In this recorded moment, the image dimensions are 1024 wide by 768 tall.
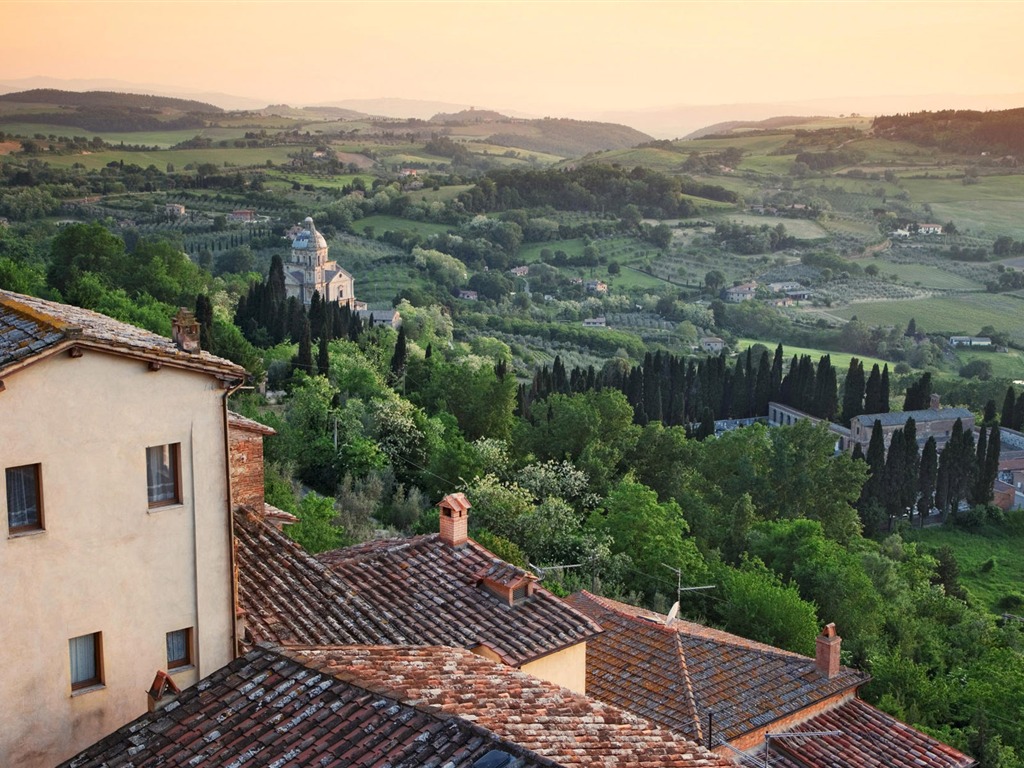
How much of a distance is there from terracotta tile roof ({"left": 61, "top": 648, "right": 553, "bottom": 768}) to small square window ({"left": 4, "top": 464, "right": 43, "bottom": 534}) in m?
1.91

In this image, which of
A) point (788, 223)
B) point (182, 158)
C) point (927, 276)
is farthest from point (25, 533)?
point (788, 223)

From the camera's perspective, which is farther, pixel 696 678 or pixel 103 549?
pixel 696 678

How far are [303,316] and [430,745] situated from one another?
51976 mm

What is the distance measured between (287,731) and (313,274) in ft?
280

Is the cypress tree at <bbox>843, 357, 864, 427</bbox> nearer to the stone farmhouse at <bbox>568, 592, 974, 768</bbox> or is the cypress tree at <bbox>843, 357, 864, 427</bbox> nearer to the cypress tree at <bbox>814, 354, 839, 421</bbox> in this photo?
the cypress tree at <bbox>814, 354, 839, 421</bbox>

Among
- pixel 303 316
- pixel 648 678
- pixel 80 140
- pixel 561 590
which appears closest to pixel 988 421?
pixel 303 316

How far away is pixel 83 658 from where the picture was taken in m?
9.61

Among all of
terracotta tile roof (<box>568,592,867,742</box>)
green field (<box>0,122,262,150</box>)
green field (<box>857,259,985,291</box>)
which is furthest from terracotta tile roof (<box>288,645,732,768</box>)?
green field (<box>857,259,985,291</box>)

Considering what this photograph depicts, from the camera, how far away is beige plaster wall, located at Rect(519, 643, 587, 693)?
510 inches

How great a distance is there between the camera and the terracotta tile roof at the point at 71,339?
9.02 m

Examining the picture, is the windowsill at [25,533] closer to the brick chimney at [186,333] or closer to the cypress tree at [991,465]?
the brick chimney at [186,333]

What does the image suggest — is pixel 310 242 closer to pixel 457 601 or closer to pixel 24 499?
pixel 457 601

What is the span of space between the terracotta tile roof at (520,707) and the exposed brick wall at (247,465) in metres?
4.50

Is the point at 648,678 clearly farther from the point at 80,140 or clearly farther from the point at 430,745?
the point at 80,140
